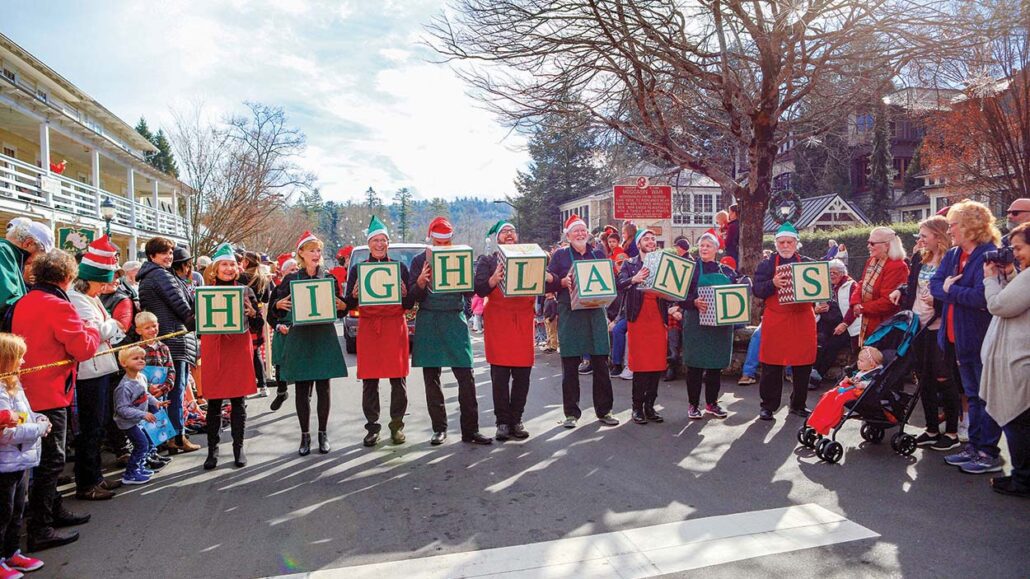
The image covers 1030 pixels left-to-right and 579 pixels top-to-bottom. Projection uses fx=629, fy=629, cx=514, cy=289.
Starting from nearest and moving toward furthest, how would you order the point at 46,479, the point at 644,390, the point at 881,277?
the point at 46,479, the point at 881,277, the point at 644,390

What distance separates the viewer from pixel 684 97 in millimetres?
13617

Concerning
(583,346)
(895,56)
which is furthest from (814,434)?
(895,56)

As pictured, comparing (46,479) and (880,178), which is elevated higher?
(880,178)

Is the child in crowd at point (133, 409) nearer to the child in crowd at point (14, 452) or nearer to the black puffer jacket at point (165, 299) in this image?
the black puffer jacket at point (165, 299)

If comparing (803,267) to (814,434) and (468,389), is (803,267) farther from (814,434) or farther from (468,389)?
(468,389)

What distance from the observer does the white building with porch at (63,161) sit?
69.0 feet

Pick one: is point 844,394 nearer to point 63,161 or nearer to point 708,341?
point 708,341

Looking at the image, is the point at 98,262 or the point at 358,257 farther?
the point at 358,257

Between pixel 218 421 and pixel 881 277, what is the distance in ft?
23.3

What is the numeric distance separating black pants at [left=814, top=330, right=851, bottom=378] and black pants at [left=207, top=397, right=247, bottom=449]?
7451 mm

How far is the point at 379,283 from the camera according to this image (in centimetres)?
611

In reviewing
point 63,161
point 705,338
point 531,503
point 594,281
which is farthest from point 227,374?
point 63,161

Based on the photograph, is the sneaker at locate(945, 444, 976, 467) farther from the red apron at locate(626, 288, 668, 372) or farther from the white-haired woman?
the red apron at locate(626, 288, 668, 372)

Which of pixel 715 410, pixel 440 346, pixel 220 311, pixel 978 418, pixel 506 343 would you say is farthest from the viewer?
pixel 715 410
